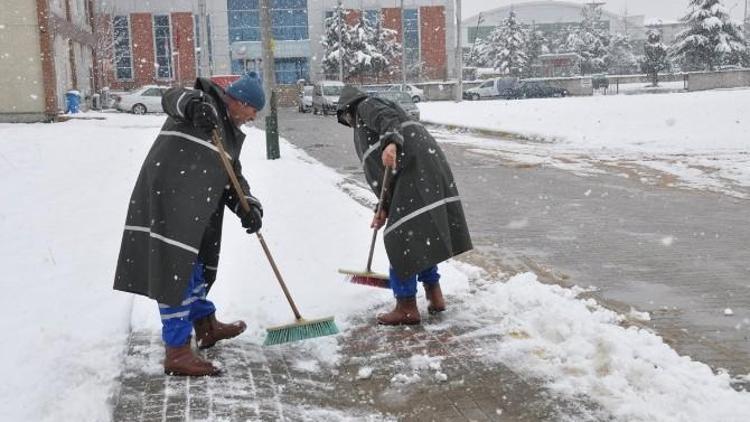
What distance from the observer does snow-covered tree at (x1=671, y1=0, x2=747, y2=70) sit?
51812mm

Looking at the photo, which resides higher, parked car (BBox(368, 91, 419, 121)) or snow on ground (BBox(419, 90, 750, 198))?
parked car (BBox(368, 91, 419, 121))

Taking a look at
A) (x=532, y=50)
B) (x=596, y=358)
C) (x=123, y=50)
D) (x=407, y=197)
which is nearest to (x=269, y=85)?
(x=407, y=197)

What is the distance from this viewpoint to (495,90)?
162 ft

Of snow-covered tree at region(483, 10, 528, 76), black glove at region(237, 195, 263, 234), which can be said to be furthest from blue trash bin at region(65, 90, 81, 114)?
snow-covered tree at region(483, 10, 528, 76)

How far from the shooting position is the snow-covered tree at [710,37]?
5181cm

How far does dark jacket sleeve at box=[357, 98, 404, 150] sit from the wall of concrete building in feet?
70.6

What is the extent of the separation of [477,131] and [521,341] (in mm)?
19773

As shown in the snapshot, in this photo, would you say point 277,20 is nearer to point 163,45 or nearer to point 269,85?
point 163,45

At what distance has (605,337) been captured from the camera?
4512 mm

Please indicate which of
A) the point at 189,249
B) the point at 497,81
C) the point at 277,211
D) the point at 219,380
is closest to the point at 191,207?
the point at 189,249

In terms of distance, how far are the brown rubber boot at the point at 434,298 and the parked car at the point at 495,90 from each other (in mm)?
44194

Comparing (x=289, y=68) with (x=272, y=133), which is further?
(x=289, y=68)

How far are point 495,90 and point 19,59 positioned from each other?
31364 mm

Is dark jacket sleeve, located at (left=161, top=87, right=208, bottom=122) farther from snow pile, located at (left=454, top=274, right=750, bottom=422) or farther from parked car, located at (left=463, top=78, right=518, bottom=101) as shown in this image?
parked car, located at (left=463, top=78, right=518, bottom=101)
